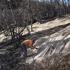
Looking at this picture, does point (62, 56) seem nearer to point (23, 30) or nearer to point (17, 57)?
point (17, 57)

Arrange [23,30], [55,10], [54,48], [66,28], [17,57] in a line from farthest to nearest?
[55,10] → [23,30] → [66,28] → [17,57] → [54,48]

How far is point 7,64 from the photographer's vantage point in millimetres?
13344

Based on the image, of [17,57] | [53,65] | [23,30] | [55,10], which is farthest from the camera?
[55,10]

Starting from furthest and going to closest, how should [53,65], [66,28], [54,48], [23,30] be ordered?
[23,30] < [66,28] < [54,48] < [53,65]

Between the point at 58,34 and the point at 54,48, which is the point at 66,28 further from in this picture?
the point at 54,48

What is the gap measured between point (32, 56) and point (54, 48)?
1.06 m

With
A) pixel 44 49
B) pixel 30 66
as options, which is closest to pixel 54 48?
pixel 44 49

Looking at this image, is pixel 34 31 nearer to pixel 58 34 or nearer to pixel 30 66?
pixel 58 34

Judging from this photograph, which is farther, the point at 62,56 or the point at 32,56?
the point at 32,56

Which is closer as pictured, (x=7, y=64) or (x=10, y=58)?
(x=7, y=64)

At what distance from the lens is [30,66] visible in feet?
39.1

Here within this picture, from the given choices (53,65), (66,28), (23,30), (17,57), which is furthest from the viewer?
(23,30)

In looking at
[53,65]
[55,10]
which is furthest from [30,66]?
[55,10]

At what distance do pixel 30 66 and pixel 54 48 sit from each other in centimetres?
162
